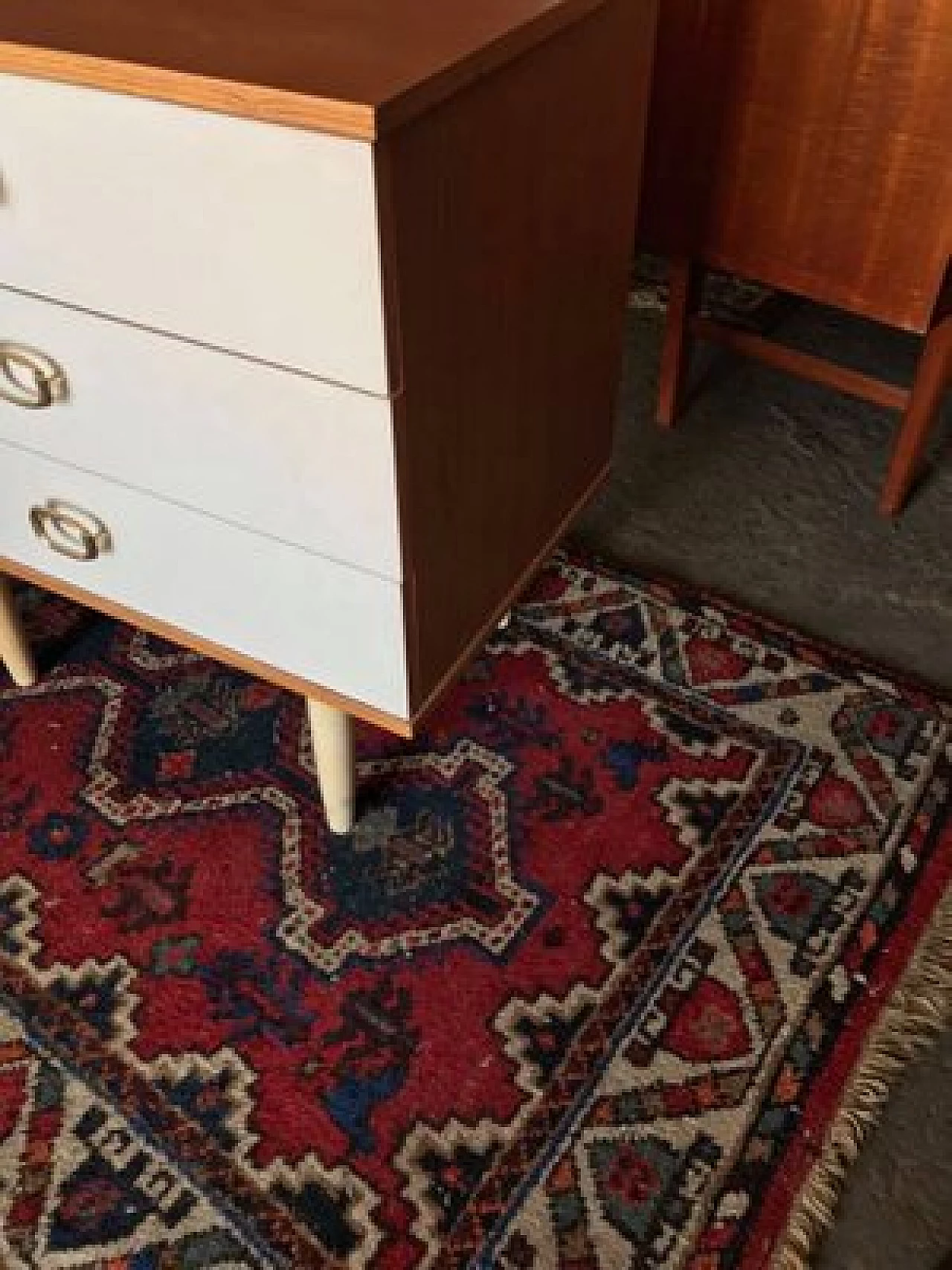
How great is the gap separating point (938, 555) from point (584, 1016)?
0.79 metres

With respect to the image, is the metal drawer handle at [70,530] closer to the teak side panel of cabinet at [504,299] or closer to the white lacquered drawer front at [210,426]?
the white lacquered drawer front at [210,426]

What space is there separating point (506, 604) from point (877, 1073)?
0.52 m

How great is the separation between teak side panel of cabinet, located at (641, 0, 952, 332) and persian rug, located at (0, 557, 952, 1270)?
412 millimetres

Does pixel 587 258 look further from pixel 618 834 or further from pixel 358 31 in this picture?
pixel 618 834

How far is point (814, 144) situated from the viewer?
1.27 metres

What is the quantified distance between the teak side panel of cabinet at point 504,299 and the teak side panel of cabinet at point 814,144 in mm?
310

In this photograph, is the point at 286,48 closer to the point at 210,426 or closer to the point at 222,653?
the point at 210,426

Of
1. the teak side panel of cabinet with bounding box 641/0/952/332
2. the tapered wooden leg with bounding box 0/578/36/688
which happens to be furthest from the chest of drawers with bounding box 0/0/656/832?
the teak side panel of cabinet with bounding box 641/0/952/332

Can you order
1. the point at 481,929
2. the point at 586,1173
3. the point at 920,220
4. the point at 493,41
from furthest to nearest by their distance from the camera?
the point at 920,220, the point at 481,929, the point at 586,1173, the point at 493,41

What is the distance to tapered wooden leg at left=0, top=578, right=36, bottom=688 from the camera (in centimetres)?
126

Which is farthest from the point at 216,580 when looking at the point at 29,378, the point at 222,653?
the point at 29,378

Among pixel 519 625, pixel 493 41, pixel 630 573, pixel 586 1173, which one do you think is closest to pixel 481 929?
pixel 586 1173

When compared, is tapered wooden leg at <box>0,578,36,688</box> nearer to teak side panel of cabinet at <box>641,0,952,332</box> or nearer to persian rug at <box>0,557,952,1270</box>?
persian rug at <box>0,557,952,1270</box>

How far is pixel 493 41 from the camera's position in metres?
0.74
